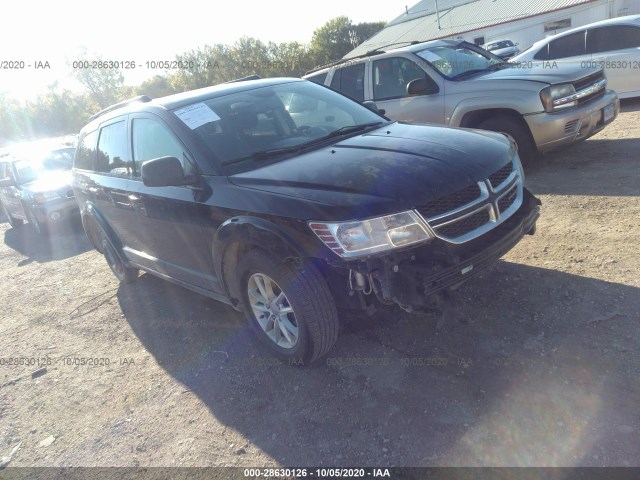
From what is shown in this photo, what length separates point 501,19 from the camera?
3228 centimetres

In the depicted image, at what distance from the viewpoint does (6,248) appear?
9133 mm

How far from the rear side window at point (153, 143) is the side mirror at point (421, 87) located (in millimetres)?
3680

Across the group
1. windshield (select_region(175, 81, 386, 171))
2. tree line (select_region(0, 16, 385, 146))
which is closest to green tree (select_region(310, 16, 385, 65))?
tree line (select_region(0, 16, 385, 146))

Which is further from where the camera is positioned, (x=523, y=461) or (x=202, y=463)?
(x=202, y=463)

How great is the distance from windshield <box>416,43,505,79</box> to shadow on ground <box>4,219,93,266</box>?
235 inches

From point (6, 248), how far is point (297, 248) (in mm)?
8818

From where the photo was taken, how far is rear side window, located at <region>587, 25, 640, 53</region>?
8.50 meters

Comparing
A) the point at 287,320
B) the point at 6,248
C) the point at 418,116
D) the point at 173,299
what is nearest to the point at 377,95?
the point at 418,116

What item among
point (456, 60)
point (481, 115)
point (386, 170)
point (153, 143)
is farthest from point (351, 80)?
point (386, 170)

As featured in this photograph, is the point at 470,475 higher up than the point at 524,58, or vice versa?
the point at 524,58

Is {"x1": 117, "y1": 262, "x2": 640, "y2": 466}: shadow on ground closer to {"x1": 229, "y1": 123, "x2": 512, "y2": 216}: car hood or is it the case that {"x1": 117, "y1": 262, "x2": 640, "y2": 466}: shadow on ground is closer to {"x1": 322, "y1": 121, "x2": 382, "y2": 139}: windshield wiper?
{"x1": 229, "y1": 123, "x2": 512, "y2": 216}: car hood

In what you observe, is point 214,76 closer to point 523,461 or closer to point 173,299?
point 173,299

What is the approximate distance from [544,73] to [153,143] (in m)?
4.68

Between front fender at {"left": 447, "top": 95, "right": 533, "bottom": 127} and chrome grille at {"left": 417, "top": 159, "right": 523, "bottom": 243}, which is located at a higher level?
front fender at {"left": 447, "top": 95, "right": 533, "bottom": 127}
